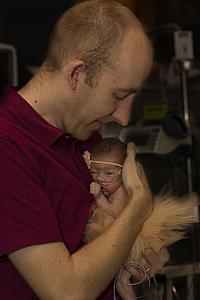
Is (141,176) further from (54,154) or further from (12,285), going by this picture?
(12,285)

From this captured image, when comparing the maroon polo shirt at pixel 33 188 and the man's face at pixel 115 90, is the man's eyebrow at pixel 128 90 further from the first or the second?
the maroon polo shirt at pixel 33 188

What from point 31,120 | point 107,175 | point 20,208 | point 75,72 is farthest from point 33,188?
point 107,175

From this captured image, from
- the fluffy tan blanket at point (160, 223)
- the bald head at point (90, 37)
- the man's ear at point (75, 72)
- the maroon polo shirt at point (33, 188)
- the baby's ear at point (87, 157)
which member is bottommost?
the fluffy tan blanket at point (160, 223)

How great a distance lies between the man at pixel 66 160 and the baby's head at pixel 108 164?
167mm

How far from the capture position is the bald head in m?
1.20

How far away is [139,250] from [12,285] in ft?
0.99

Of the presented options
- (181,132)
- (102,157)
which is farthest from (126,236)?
(181,132)

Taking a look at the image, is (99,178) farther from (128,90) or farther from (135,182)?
(128,90)

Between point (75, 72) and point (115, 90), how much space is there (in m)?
0.10

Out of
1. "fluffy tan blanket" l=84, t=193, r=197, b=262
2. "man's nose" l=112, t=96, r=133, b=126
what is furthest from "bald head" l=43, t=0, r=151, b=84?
"fluffy tan blanket" l=84, t=193, r=197, b=262

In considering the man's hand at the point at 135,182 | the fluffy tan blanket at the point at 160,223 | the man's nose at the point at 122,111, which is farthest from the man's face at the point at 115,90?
the fluffy tan blanket at the point at 160,223

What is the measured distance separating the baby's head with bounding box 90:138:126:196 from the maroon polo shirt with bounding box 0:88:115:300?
146mm

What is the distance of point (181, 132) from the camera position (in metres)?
2.56

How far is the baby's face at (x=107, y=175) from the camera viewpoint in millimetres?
1494
